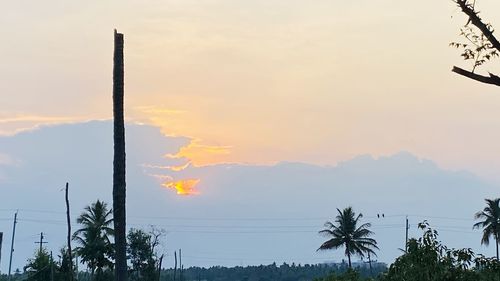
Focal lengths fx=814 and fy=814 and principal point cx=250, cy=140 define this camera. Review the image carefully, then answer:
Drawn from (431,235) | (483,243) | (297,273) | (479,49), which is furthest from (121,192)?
(297,273)

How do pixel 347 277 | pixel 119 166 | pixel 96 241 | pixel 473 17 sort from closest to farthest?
pixel 473 17
pixel 119 166
pixel 347 277
pixel 96 241

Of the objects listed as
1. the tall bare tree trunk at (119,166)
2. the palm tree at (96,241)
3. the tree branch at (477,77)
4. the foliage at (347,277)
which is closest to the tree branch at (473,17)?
the tree branch at (477,77)

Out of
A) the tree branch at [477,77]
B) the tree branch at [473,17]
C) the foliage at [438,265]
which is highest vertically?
the tree branch at [473,17]

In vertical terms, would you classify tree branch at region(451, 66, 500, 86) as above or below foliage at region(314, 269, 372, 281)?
above

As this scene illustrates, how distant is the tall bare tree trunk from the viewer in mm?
16922

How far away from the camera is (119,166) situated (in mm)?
17000

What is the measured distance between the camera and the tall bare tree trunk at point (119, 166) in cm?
1692

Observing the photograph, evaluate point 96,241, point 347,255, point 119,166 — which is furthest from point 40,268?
point 119,166

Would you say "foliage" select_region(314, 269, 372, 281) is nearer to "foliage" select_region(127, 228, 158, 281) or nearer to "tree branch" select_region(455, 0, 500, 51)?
"tree branch" select_region(455, 0, 500, 51)

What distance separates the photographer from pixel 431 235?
637 inches

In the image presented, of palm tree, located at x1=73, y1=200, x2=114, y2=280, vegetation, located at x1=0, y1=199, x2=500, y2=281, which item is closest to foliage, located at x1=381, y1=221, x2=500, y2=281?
vegetation, located at x1=0, y1=199, x2=500, y2=281

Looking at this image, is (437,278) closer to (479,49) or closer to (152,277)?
(479,49)

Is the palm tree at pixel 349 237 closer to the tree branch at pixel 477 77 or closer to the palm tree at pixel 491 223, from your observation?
the palm tree at pixel 491 223

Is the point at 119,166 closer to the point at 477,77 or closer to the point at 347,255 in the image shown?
the point at 477,77
